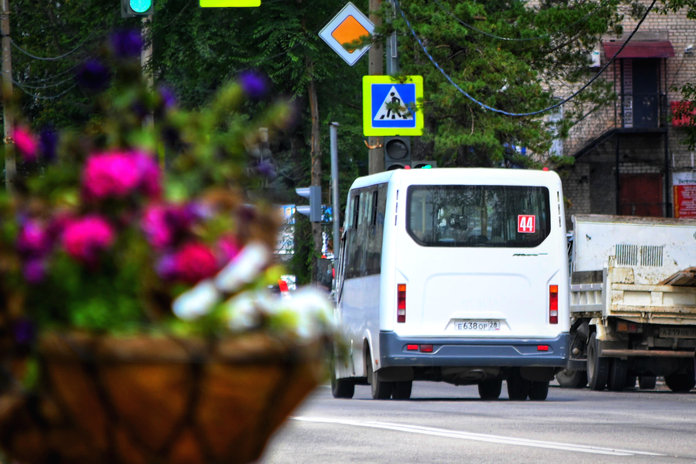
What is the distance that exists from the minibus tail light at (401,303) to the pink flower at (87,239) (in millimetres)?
16757

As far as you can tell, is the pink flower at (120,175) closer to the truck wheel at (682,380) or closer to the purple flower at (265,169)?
the purple flower at (265,169)

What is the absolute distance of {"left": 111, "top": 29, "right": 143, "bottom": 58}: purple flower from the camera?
108 inches

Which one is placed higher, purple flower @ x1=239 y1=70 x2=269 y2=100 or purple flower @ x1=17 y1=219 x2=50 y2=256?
purple flower @ x1=239 y1=70 x2=269 y2=100

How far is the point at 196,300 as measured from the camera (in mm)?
2592

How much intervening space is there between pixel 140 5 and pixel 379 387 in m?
5.98

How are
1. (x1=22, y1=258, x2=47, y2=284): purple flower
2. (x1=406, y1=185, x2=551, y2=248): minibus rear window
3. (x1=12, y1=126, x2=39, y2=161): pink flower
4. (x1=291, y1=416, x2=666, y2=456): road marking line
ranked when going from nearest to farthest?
(x1=22, y1=258, x2=47, y2=284): purple flower, (x1=12, y1=126, x2=39, y2=161): pink flower, (x1=291, y1=416, x2=666, y2=456): road marking line, (x1=406, y1=185, x2=551, y2=248): minibus rear window

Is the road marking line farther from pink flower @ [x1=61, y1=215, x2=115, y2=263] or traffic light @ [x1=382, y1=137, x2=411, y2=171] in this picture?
pink flower @ [x1=61, y1=215, x2=115, y2=263]

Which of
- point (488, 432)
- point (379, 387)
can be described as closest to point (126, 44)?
point (488, 432)

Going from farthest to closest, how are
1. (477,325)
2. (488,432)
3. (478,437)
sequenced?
(477,325)
(488,432)
(478,437)

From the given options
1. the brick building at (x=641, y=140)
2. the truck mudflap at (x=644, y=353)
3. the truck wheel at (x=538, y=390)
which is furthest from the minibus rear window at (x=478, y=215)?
the brick building at (x=641, y=140)

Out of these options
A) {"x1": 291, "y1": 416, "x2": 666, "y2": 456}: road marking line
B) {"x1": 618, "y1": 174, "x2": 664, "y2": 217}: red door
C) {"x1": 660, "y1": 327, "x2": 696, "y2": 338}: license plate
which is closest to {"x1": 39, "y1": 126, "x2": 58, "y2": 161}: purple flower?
{"x1": 291, "y1": 416, "x2": 666, "y2": 456}: road marking line

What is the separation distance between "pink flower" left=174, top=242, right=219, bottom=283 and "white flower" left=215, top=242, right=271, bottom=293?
4 cm

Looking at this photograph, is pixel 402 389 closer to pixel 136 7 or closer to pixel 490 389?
pixel 490 389

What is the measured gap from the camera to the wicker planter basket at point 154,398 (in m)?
2.44
